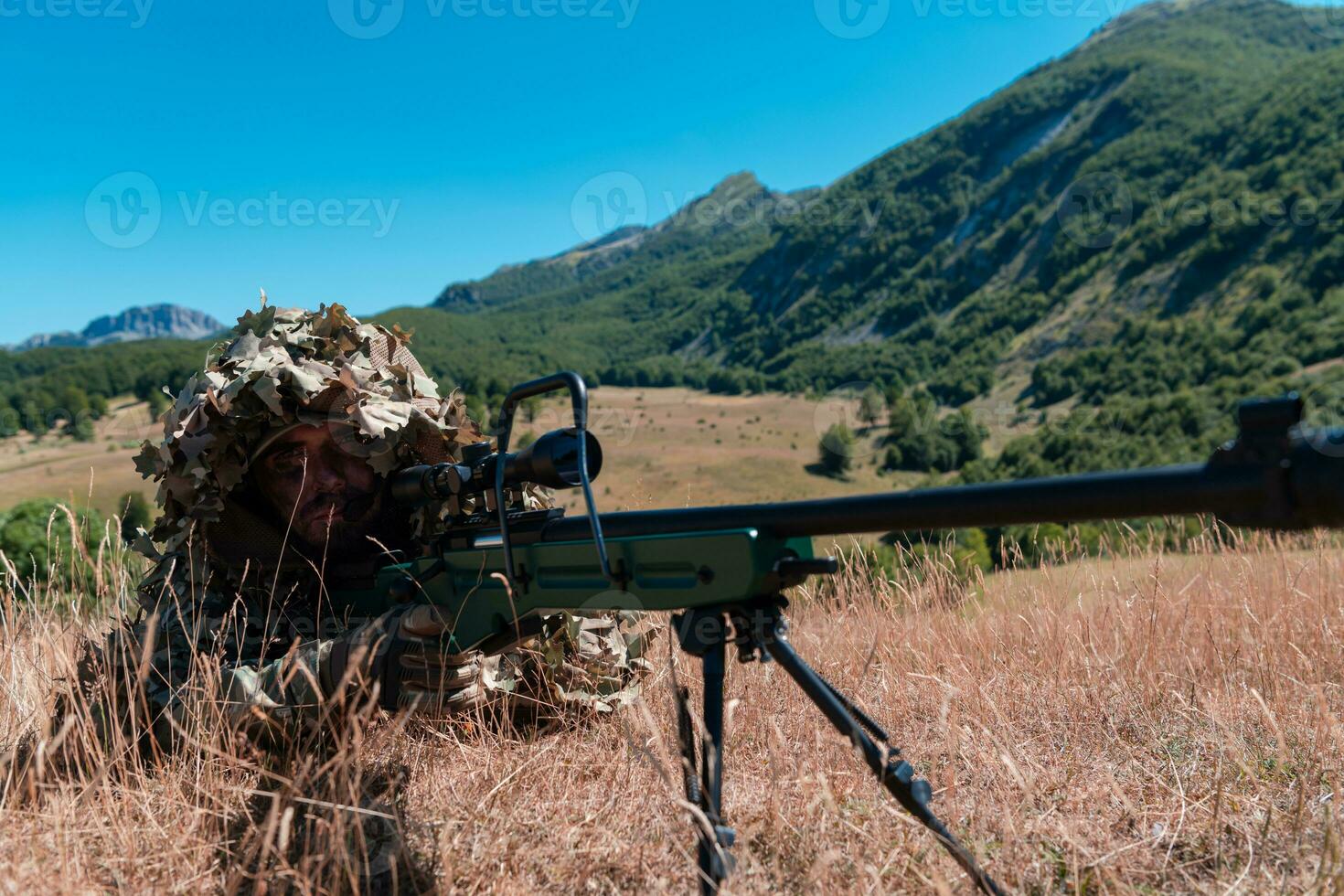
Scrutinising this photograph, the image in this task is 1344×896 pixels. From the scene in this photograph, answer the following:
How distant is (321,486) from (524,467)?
1.81 metres

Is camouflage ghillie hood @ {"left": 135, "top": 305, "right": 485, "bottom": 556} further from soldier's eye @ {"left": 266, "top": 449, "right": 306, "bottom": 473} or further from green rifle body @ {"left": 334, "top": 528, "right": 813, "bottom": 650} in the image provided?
green rifle body @ {"left": 334, "top": 528, "right": 813, "bottom": 650}

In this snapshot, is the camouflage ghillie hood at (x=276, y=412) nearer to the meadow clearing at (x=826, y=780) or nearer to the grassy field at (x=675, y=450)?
the meadow clearing at (x=826, y=780)

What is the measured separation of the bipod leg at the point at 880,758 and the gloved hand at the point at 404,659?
1495 mm

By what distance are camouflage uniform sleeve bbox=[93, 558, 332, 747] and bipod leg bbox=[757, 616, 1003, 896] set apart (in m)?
1.88

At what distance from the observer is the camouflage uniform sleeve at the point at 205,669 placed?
3.46 metres

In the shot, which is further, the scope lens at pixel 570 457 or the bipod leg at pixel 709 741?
the scope lens at pixel 570 457

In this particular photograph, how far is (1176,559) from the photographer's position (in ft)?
24.7

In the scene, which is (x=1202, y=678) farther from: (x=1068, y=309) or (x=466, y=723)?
(x=1068, y=309)

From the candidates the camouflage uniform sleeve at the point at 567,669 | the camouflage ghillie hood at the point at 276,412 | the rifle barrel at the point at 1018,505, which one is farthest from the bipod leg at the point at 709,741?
the camouflage ghillie hood at the point at 276,412

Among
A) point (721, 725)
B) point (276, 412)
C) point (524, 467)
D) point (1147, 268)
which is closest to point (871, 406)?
point (1147, 268)

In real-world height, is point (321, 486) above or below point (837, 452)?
above

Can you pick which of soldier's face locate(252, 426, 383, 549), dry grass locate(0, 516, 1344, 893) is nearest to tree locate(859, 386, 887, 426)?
dry grass locate(0, 516, 1344, 893)

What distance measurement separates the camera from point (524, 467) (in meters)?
3.08

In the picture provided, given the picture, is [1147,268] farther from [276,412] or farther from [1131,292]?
[276,412]
